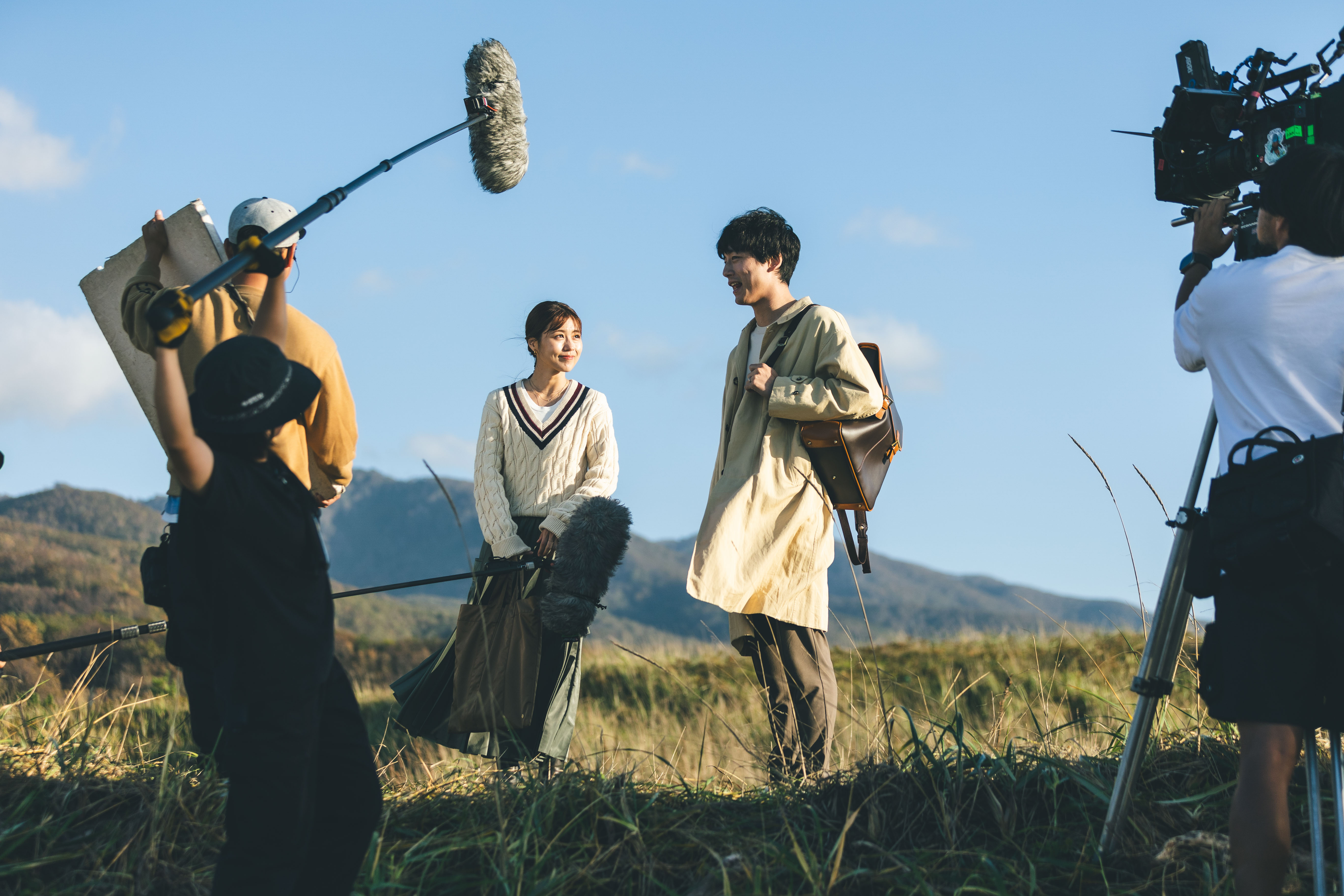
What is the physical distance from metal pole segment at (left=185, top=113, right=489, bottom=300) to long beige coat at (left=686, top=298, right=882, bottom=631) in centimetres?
142

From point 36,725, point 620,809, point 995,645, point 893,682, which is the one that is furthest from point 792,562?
point 995,645

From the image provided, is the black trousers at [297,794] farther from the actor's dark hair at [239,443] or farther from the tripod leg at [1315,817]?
the tripod leg at [1315,817]

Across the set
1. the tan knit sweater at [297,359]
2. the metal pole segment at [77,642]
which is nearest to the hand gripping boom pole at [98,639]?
the metal pole segment at [77,642]

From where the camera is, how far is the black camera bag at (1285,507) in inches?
85.3

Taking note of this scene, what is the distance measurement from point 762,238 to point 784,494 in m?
0.97

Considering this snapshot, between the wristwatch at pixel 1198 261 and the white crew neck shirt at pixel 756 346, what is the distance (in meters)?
1.58

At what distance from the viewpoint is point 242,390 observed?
6.98 feet

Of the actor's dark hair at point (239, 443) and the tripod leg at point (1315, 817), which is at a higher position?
the actor's dark hair at point (239, 443)

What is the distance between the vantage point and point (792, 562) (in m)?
3.72

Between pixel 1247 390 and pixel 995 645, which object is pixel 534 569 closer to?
pixel 1247 390

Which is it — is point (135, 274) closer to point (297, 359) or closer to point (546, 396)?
point (297, 359)

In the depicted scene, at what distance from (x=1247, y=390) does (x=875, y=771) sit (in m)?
1.49

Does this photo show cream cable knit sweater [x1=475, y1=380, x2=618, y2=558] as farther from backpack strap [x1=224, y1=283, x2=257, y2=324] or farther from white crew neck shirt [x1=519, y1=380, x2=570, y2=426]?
backpack strap [x1=224, y1=283, x2=257, y2=324]

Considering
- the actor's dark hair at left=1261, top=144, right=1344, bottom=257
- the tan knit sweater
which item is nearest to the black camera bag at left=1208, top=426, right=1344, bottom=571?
the actor's dark hair at left=1261, top=144, right=1344, bottom=257
